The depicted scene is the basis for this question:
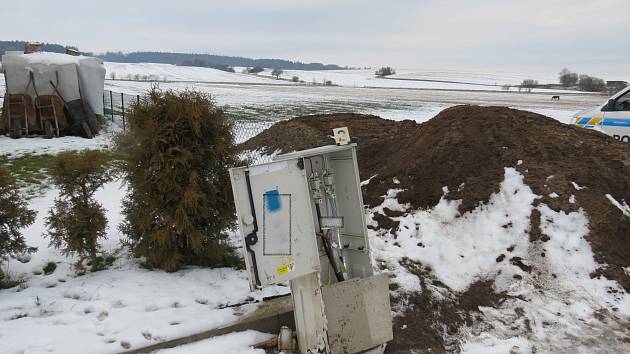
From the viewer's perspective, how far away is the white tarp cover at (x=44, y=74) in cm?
1414

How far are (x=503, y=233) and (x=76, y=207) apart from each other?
17.6 feet

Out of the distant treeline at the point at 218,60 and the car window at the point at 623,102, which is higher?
the distant treeline at the point at 218,60

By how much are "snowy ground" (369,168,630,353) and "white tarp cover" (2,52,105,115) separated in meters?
12.1

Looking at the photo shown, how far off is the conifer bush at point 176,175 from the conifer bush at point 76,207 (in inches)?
14.1

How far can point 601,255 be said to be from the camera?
18.5 ft

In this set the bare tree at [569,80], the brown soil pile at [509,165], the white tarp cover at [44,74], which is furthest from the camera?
the bare tree at [569,80]

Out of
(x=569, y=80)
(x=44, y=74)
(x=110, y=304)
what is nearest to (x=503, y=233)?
(x=110, y=304)

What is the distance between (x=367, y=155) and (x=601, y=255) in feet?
15.3

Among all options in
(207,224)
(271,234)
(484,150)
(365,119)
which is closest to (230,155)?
(207,224)

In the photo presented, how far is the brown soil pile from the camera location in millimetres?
6125

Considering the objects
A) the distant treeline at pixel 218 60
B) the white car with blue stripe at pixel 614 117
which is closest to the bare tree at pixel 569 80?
the white car with blue stripe at pixel 614 117

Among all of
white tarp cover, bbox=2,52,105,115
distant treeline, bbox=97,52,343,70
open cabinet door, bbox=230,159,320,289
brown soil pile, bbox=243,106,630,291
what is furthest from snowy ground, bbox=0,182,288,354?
distant treeline, bbox=97,52,343,70

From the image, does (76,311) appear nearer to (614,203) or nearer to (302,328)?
(302,328)

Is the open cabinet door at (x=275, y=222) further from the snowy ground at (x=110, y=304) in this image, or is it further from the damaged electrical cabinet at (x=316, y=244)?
the snowy ground at (x=110, y=304)
